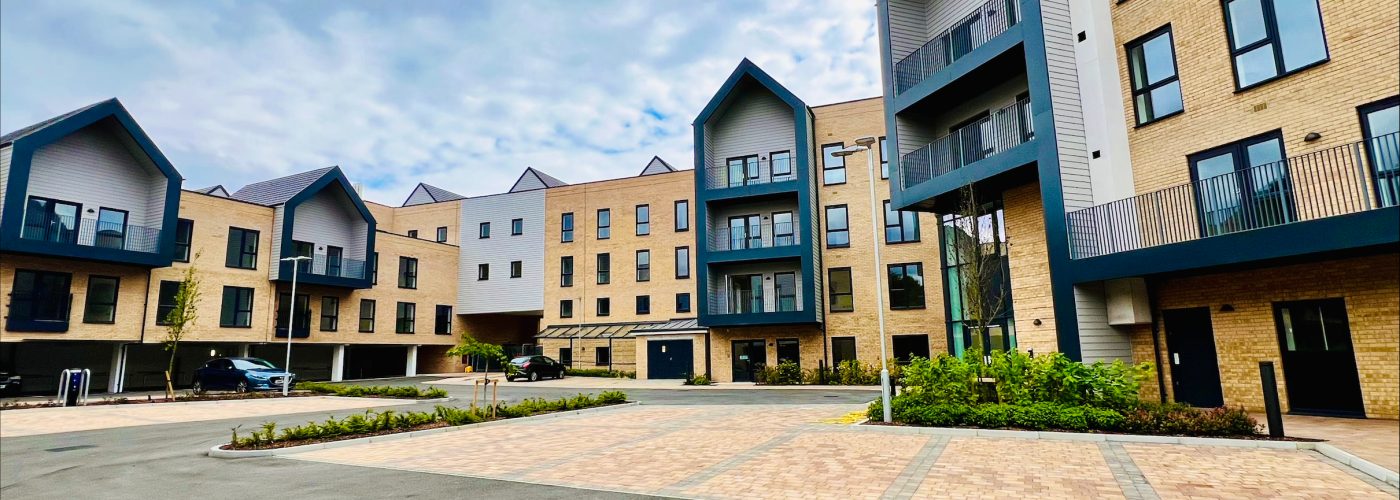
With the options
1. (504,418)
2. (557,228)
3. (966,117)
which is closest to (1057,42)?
(966,117)

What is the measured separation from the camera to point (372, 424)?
535 inches

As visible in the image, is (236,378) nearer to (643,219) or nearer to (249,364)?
(249,364)

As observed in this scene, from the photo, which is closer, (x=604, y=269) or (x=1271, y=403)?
(x=1271, y=403)

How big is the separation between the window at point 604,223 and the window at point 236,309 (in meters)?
18.6

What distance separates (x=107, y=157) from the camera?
89.6 ft

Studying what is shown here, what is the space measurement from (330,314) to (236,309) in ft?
16.3

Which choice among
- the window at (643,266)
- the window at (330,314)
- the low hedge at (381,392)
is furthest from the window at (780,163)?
the window at (330,314)

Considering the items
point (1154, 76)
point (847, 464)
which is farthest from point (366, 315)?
point (1154, 76)

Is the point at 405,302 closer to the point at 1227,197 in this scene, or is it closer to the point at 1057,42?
the point at 1057,42

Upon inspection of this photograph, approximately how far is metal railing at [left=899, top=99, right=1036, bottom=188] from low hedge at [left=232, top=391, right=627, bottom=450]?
1167 cm

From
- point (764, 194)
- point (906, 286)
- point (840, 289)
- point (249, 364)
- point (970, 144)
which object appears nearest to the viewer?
point (970, 144)

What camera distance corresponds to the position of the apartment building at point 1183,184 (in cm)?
1155

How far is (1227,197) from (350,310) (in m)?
38.9

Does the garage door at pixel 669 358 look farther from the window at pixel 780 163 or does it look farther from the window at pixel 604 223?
the window at pixel 780 163
